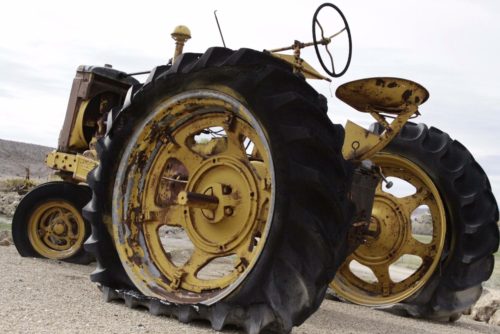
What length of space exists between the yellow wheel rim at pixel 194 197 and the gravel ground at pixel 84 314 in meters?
0.33

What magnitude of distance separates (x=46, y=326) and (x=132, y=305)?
97 centimetres

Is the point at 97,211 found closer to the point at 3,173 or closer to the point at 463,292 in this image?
the point at 463,292

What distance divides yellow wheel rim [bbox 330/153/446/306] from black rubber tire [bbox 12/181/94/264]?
8.84 feet

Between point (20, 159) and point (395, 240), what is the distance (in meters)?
40.6

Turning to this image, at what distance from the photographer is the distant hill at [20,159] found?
132 ft

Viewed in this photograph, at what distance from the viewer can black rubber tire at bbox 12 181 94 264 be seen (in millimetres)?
7285

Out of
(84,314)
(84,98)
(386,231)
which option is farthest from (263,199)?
(84,98)

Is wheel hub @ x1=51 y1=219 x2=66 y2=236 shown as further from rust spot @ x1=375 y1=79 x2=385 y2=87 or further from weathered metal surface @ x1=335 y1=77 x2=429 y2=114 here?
rust spot @ x1=375 y1=79 x2=385 y2=87

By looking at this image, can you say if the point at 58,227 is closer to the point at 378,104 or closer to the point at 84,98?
the point at 84,98

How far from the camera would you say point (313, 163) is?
152 inches

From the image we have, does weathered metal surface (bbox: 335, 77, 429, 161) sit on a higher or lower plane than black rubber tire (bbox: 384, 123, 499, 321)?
higher

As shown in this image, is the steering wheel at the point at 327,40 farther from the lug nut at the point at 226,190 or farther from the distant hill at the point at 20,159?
the distant hill at the point at 20,159

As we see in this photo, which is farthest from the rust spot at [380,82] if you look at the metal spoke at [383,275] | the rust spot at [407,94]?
the metal spoke at [383,275]

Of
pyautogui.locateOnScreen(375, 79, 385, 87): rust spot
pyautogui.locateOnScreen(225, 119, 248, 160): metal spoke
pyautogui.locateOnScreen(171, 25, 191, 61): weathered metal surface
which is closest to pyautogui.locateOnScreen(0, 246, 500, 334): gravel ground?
pyautogui.locateOnScreen(225, 119, 248, 160): metal spoke
